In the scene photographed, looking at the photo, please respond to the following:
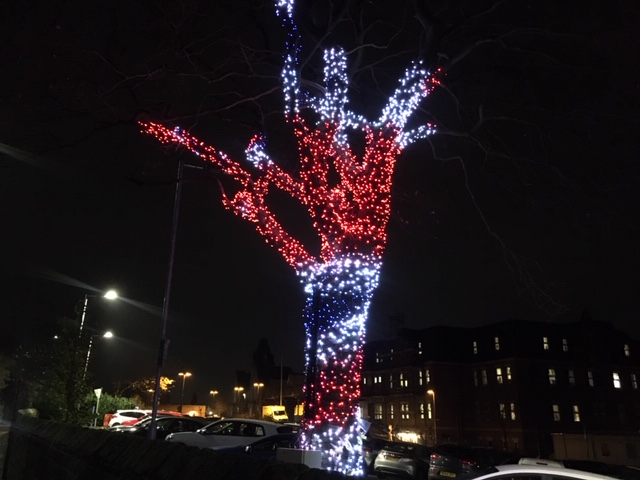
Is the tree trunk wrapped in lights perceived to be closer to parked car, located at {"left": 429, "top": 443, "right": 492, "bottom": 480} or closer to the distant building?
parked car, located at {"left": 429, "top": 443, "right": 492, "bottom": 480}

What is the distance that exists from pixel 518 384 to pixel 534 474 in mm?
45881

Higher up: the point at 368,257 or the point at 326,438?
the point at 368,257

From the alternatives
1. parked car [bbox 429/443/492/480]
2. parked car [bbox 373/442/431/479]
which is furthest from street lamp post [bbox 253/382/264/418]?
parked car [bbox 429/443/492/480]

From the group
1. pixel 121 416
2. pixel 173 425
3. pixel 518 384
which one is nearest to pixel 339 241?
pixel 173 425

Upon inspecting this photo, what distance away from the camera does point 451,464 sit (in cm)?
1752

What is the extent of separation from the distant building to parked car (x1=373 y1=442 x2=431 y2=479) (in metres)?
32.7

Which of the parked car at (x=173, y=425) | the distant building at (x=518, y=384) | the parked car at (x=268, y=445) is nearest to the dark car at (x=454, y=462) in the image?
the parked car at (x=268, y=445)

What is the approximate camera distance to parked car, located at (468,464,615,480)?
689cm

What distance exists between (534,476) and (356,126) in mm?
7728

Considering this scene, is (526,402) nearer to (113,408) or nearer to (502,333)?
(502,333)

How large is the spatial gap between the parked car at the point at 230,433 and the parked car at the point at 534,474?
11.4m

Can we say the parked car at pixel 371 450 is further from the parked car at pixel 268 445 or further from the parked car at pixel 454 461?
the parked car at pixel 268 445

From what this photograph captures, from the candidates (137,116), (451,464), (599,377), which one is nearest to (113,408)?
(451,464)

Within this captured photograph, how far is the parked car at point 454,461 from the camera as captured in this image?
17.3 meters
